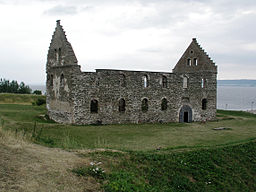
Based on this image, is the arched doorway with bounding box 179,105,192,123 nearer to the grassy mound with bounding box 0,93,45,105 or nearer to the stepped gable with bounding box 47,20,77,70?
the stepped gable with bounding box 47,20,77,70

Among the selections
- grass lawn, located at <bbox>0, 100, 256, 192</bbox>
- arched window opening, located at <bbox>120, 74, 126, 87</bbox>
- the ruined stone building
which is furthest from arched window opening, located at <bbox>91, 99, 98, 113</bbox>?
grass lawn, located at <bbox>0, 100, 256, 192</bbox>

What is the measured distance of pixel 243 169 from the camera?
52.7ft

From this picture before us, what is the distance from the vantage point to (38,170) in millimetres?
9359

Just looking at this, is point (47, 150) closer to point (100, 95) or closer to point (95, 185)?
point (95, 185)

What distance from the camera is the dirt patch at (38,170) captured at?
326 inches

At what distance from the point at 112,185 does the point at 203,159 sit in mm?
7514

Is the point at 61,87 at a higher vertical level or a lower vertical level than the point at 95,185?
higher

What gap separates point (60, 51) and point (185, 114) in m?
15.2

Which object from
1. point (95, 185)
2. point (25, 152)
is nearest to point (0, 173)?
point (25, 152)

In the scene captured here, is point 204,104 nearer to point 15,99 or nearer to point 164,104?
point 164,104

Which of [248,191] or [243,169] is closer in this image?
[248,191]

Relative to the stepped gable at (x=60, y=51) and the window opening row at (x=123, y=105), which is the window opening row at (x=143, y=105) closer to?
the window opening row at (x=123, y=105)

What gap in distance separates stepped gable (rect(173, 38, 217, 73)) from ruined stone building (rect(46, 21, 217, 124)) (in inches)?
4.8

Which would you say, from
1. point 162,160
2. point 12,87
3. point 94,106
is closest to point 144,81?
point 94,106
